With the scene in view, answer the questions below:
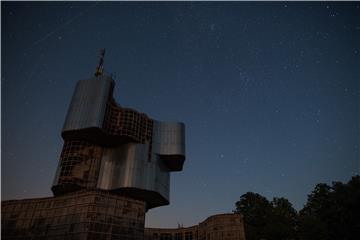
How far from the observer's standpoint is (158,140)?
60.5 metres

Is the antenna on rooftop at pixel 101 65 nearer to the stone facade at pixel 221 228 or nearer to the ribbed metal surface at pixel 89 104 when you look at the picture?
the ribbed metal surface at pixel 89 104

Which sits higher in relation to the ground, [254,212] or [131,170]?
[131,170]

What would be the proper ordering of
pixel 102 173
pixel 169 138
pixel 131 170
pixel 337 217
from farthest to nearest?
1. pixel 169 138
2. pixel 102 173
3. pixel 131 170
4. pixel 337 217

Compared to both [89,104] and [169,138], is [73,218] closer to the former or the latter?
[89,104]

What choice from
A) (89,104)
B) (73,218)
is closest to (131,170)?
(89,104)

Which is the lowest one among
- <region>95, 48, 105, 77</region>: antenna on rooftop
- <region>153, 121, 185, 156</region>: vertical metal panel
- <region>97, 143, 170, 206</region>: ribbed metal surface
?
<region>97, 143, 170, 206</region>: ribbed metal surface

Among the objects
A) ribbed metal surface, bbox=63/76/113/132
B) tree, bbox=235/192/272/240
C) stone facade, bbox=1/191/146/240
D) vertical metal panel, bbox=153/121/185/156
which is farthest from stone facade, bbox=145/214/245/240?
ribbed metal surface, bbox=63/76/113/132

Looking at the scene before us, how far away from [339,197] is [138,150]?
3663 centimetres

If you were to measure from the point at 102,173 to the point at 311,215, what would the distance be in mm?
39881

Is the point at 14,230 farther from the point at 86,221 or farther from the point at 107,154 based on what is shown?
the point at 107,154

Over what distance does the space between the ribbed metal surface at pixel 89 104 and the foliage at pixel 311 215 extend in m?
36.4

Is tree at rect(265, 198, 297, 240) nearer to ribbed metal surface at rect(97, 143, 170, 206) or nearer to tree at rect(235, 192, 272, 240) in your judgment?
tree at rect(235, 192, 272, 240)

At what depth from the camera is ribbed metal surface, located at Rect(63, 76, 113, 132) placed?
52091mm

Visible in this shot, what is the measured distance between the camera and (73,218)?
37.7 metres
